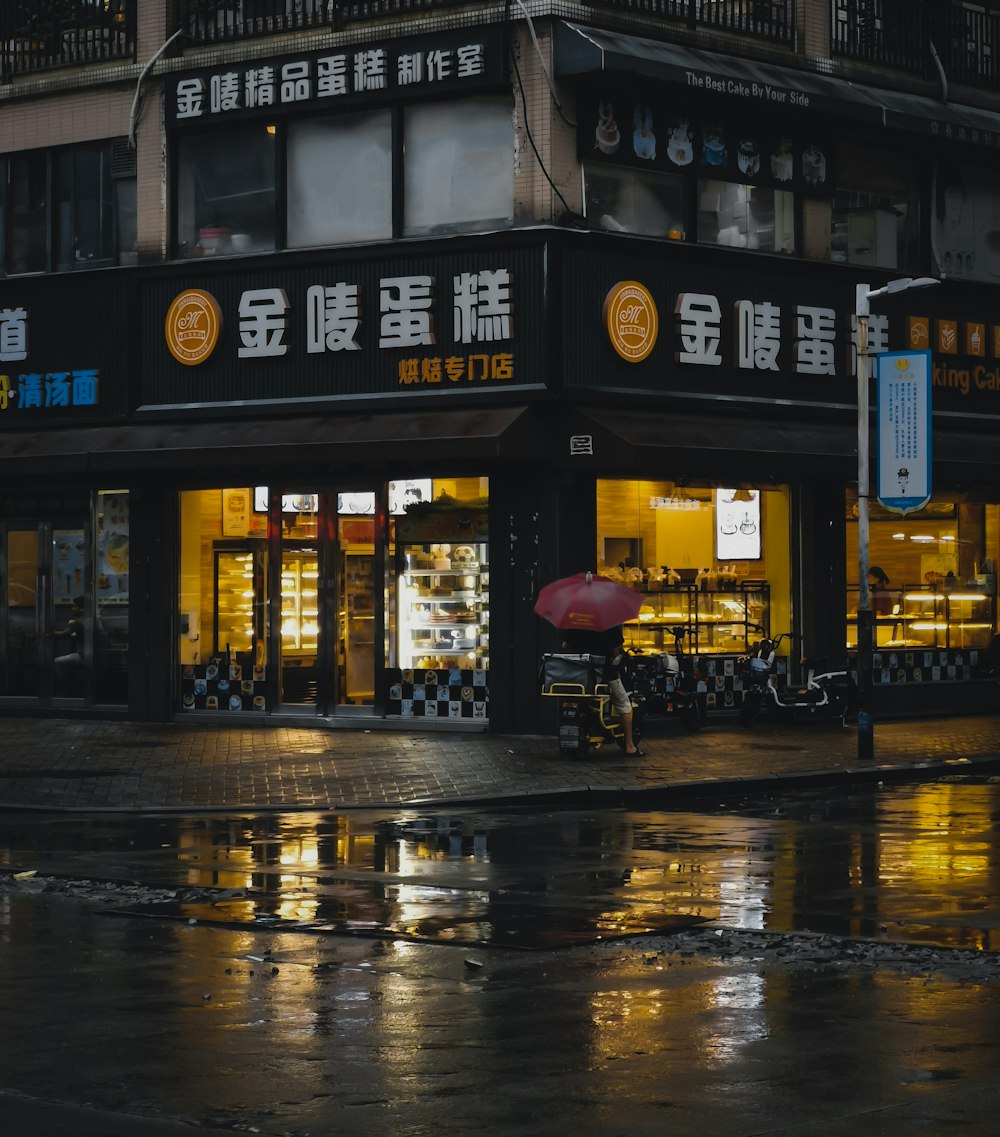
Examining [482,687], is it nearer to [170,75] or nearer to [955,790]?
[955,790]

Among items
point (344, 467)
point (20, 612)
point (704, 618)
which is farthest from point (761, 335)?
point (20, 612)

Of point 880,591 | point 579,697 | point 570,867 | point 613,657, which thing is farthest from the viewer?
point 880,591

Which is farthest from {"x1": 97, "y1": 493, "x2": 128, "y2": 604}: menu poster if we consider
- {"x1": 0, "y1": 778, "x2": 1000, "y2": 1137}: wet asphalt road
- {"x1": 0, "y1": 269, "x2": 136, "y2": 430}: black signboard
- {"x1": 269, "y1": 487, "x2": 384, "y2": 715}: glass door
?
{"x1": 0, "y1": 778, "x2": 1000, "y2": 1137}: wet asphalt road

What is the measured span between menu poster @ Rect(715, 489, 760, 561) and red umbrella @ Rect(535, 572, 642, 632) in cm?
521

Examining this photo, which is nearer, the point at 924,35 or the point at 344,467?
the point at 344,467

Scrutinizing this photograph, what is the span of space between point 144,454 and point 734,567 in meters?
7.86

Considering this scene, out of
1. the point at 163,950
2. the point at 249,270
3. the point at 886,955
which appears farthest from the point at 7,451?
the point at 886,955

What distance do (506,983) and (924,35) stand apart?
22.1 metres

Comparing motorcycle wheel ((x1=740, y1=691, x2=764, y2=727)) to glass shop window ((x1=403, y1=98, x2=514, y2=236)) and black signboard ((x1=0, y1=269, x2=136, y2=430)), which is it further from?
black signboard ((x1=0, y1=269, x2=136, y2=430))

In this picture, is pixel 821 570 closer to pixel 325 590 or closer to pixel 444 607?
pixel 444 607

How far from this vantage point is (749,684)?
26062 millimetres

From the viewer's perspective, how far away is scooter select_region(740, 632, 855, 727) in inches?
1008

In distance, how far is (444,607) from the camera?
25250mm

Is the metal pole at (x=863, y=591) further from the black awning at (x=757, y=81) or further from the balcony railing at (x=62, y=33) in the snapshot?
the balcony railing at (x=62, y=33)
